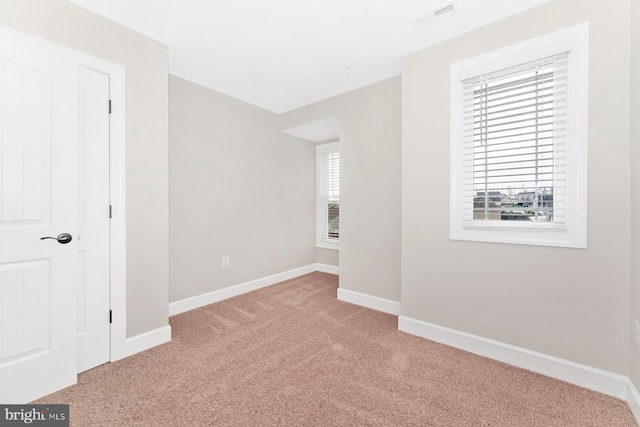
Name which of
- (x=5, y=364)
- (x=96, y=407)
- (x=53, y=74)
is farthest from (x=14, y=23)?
(x=96, y=407)

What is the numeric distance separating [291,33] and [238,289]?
2.89 meters

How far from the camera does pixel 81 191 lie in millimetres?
1953

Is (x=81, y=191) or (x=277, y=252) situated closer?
(x=81, y=191)

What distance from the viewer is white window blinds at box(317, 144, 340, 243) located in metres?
4.73

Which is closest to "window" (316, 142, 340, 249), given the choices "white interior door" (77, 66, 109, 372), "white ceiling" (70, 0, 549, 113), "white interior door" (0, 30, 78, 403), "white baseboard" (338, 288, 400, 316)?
"white baseboard" (338, 288, 400, 316)

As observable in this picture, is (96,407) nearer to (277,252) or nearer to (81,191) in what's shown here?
(81,191)

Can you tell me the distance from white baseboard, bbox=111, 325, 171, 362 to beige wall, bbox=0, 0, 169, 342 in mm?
47

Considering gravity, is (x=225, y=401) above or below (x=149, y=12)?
below

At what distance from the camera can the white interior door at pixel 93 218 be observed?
1955 millimetres

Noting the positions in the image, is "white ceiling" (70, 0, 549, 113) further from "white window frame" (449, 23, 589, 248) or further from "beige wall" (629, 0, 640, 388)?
"beige wall" (629, 0, 640, 388)

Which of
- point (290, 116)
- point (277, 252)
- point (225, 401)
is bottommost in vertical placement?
point (225, 401)

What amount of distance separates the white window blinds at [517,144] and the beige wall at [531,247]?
0.17 m

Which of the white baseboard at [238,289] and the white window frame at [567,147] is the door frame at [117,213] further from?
the white window frame at [567,147]

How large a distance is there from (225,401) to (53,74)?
2.31m
